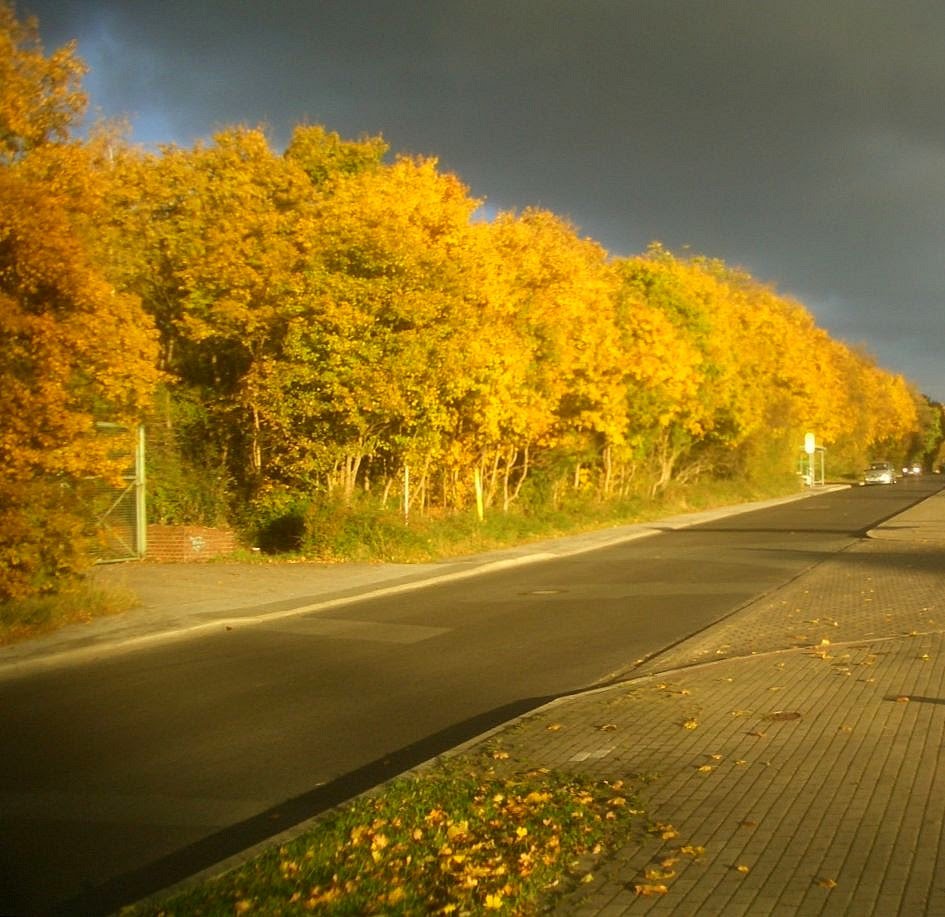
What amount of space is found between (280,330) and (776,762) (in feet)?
65.8

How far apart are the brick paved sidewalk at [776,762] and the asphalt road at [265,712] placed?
1087 millimetres

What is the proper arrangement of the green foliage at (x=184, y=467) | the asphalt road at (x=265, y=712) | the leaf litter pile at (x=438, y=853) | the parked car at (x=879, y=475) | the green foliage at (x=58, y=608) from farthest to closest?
the parked car at (x=879, y=475), the green foliage at (x=184, y=467), the green foliage at (x=58, y=608), the asphalt road at (x=265, y=712), the leaf litter pile at (x=438, y=853)

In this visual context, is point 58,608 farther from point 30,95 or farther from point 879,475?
point 879,475

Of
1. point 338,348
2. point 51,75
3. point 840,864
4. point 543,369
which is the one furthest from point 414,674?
point 543,369

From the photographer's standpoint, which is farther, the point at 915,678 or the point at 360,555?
the point at 360,555

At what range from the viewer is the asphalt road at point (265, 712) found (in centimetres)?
685

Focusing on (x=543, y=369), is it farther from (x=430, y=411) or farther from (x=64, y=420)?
(x=64, y=420)

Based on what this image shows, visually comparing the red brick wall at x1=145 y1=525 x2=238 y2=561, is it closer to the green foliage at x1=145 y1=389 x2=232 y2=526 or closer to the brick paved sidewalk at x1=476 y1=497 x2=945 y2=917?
the green foliage at x1=145 y1=389 x2=232 y2=526

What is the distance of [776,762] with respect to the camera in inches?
309

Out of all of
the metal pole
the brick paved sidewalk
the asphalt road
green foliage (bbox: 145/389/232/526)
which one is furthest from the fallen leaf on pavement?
green foliage (bbox: 145/389/232/526)

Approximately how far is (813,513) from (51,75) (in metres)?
35.7

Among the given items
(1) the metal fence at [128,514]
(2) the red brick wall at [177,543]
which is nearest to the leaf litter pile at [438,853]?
(1) the metal fence at [128,514]

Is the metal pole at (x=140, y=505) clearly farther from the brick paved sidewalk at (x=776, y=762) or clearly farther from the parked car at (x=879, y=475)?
the parked car at (x=879, y=475)

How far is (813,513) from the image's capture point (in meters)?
46.1
